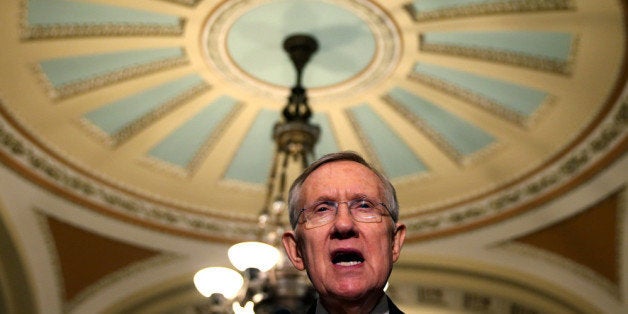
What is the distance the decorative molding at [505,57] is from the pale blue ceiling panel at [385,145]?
1.07 meters

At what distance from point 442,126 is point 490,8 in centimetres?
159

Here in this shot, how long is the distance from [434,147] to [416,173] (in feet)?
1.47

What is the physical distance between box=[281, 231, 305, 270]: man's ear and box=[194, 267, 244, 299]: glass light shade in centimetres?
305

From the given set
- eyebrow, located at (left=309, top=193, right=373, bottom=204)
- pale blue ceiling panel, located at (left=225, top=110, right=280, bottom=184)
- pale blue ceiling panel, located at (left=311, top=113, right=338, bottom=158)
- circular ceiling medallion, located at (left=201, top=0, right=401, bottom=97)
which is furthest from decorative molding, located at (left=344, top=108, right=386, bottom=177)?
eyebrow, located at (left=309, top=193, right=373, bottom=204)

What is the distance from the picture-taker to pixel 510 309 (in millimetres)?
6941

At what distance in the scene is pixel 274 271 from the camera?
4.11 m

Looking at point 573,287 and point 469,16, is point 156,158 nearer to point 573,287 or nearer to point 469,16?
point 469,16

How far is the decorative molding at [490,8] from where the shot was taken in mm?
4594

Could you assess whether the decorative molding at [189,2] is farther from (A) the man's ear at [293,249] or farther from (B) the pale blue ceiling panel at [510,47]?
(A) the man's ear at [293,249]

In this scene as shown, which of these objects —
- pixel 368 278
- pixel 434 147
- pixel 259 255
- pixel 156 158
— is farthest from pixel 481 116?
pixel 368 278

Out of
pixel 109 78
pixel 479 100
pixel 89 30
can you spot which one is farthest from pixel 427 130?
pixel 89 30

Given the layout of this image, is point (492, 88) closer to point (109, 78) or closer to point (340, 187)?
point (109, 78)

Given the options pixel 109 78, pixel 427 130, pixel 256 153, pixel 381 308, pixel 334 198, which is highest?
pixel 256 153

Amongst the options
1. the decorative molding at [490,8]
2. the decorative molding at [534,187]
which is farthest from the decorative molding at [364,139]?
the decorative molding at [490,8]
